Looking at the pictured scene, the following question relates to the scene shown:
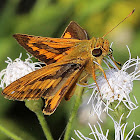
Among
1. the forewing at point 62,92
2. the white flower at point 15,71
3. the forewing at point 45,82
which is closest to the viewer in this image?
the forewing at point 45,82

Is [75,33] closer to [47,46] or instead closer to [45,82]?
[47,46]

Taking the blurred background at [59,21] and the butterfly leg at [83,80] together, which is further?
the blurred background at [59,21]

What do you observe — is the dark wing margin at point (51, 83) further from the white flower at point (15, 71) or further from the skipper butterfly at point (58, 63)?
the white flower at point (15, 71)

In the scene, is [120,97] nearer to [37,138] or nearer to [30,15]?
[37,138]

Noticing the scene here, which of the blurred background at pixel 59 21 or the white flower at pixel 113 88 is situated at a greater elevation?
the blurred background at pixel 59 21

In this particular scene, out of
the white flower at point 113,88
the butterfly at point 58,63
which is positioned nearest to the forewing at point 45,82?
the butterfly at point 58,63

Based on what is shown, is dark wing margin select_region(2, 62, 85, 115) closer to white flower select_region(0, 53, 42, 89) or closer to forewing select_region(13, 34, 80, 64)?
forewing select_region(13, 34, 80, 64)

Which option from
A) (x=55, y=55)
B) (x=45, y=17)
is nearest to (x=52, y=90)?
(x=55, y=55)
